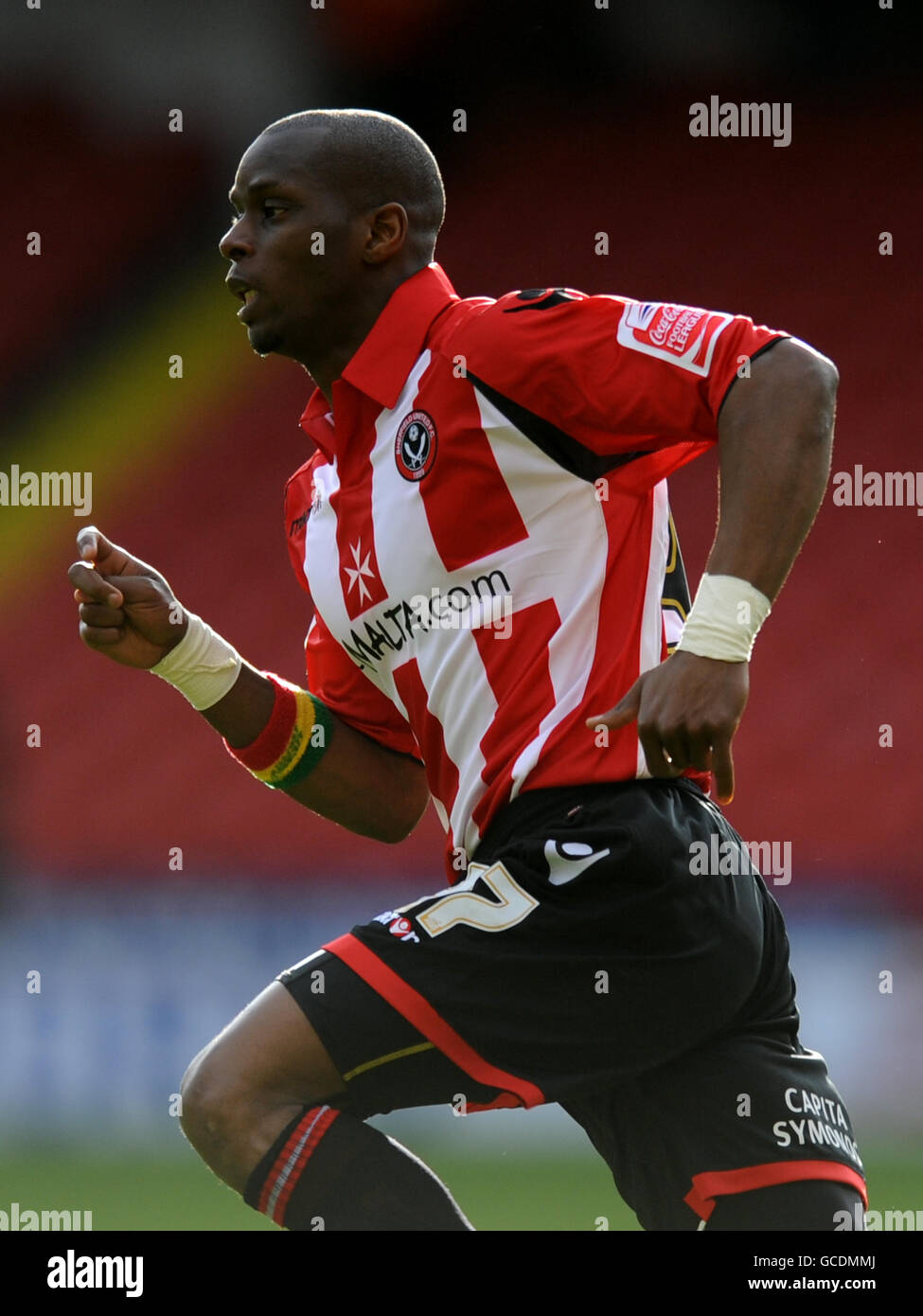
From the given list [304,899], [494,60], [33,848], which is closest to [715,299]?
[494,60]

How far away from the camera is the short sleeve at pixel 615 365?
233cm

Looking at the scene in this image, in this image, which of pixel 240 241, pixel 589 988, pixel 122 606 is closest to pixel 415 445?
pixel 240 241

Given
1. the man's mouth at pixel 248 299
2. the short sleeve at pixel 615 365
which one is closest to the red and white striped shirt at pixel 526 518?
the short sleeve at pixel 615 365

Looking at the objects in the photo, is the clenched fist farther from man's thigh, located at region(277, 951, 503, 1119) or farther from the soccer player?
man's thigh, located at region(277, 951, 503, 1119)

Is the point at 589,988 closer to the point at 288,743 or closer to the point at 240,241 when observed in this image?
the point at 288,743

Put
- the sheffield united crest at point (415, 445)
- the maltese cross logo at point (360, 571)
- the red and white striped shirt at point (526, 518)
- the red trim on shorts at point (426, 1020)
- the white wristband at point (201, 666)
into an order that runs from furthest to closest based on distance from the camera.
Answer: the white wristband at point (201, 666) → the maltese cross logo at point (360, 571) → the sheffield united crest at point (415, 445) → the red and white striped shirt at point (526, 518) → the red trim on shorts at point (426, 1020)

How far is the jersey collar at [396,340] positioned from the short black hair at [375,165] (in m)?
0.09

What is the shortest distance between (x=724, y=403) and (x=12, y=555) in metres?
6.22

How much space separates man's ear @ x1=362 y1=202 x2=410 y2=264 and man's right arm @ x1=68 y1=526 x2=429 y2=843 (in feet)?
2.06

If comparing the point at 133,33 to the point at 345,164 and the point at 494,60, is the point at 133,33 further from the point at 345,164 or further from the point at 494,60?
the point at 345,164

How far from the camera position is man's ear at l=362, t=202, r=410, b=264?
2797 mm

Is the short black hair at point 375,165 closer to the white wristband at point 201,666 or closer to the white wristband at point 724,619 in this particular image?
the white wristband at point 201,666

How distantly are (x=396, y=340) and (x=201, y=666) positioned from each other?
2.13 feet

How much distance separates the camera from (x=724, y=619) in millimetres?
2189
